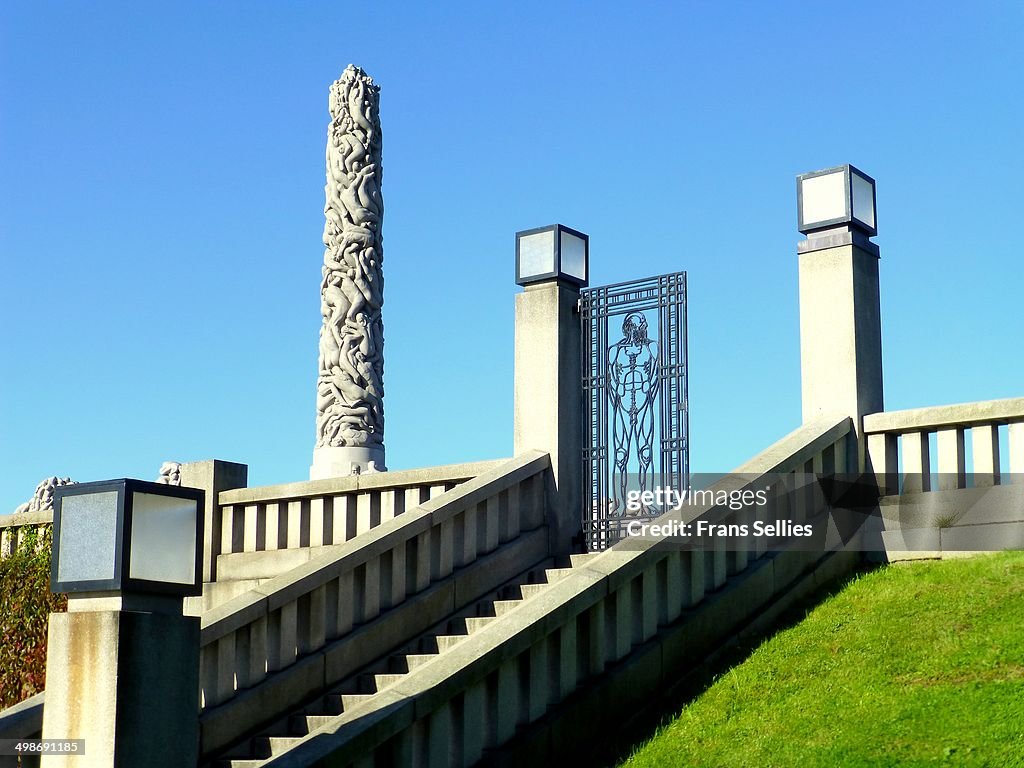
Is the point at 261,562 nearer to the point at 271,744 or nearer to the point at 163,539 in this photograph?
the point at 271,744

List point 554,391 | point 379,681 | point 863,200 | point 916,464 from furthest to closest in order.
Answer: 1. point 554,391
2. point 863,200
3. point 916,464
4. point 379,681

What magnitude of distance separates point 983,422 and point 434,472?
4.74m

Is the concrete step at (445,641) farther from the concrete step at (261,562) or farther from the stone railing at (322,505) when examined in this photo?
the concrete step at (261,562)

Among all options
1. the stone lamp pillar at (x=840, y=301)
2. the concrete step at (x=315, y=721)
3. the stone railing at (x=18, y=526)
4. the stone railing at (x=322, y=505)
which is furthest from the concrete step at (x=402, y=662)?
the stone railing at (x=18, y=526)

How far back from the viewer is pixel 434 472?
11.6 metres

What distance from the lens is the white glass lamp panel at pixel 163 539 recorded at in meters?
6.28

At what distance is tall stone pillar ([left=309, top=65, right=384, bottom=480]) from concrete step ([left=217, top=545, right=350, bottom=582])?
770 cm

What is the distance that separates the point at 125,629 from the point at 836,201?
22.5 feet

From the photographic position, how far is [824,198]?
10586 mm

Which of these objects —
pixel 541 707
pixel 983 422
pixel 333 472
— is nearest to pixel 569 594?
pixel 541 707

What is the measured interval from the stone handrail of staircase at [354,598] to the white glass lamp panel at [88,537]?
2.32m

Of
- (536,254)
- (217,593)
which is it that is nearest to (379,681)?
(217,593)

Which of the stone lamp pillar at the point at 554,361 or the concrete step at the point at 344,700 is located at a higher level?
the stone lamp pillar at the point at 554,361

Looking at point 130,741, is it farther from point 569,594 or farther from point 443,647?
point 443,647
